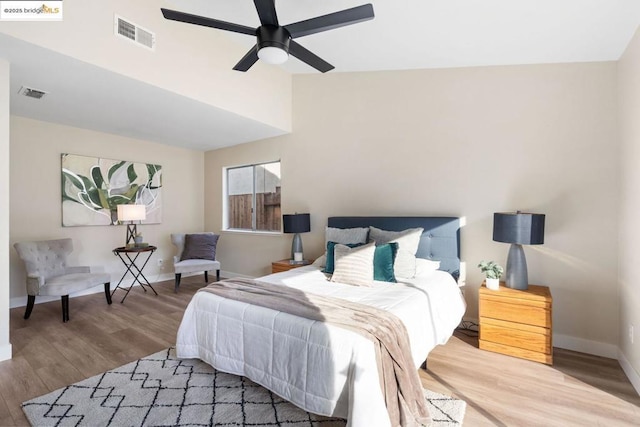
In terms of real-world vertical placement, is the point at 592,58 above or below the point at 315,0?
below

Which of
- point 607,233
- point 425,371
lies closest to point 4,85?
point 425,371

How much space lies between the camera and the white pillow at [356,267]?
269 centimetres

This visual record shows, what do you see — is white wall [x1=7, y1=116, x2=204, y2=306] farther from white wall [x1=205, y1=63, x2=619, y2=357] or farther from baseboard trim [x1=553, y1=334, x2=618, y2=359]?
baseboard trim [x1=553, y1=334, x2=618, y2=359]

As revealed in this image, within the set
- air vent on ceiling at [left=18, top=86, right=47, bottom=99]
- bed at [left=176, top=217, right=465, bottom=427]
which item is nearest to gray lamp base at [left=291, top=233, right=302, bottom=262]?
bed at [left=176, top=217, right=465, bottom=427]

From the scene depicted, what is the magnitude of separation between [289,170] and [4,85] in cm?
307

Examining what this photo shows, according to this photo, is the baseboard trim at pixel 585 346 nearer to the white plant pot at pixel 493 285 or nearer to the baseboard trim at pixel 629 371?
the baseboard trim at pixel 629 371

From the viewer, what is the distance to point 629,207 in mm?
2375

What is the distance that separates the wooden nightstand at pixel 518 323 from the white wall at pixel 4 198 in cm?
Result: 411

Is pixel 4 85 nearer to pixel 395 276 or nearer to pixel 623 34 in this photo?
pixel 395 276

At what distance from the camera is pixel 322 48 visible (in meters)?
3.33

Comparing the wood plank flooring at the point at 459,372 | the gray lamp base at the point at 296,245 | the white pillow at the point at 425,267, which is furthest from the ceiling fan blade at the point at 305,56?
the wood plank flooring at the point at 459,372

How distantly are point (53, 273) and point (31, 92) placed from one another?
2.17m

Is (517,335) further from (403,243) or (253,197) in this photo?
(253,197)

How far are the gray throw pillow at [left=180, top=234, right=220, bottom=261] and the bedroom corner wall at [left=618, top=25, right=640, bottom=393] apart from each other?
5094mm
